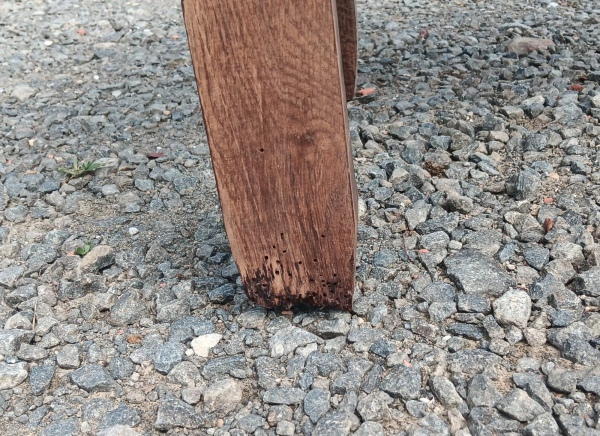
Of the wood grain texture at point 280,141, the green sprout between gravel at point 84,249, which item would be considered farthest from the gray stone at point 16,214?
the wood grain texture at point 280,141

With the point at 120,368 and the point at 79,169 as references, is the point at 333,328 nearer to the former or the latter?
the point at 120,368

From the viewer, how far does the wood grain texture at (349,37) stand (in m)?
2.77

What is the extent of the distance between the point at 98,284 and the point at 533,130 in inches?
73.2

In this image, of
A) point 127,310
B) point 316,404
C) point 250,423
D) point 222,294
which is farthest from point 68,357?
point 316,404

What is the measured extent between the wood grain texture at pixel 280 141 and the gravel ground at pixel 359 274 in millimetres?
156

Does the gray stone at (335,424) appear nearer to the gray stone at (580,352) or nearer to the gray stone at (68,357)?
the gray stone at (580,352)

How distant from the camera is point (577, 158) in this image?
2422mm

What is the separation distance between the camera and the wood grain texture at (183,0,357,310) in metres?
1.41

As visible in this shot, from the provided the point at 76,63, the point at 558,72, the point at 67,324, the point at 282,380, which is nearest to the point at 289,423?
the point at 282,380

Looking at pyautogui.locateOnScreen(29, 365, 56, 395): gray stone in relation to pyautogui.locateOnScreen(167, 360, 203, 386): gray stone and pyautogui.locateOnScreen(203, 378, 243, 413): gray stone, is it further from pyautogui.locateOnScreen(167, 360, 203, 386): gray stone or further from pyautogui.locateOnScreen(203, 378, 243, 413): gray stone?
pyautogui.locateOnScreen(203, 378, 243, 413): gray stone

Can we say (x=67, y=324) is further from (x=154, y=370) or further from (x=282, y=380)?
(x=282, y=380)

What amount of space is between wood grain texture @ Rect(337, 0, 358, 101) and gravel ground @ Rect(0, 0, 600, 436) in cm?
16

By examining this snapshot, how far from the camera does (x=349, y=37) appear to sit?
2.89m

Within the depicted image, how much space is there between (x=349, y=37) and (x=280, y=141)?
152 centimetres
